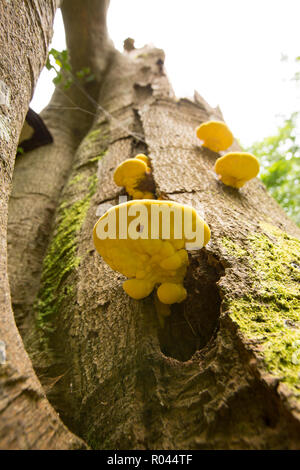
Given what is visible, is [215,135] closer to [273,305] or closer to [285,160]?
[273,305]

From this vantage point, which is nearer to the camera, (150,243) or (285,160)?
(150,243)

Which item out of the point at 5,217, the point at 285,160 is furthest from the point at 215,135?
the point at 285,160

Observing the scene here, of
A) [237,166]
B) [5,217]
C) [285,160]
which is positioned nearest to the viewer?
[5,217]

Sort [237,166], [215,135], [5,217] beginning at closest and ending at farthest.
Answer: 1. [5,217]
2. [237,166]
3. [215,135]

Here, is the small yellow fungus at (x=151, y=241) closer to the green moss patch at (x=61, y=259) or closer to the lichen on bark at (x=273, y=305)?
the lichen on bark at (x=273, y=305)

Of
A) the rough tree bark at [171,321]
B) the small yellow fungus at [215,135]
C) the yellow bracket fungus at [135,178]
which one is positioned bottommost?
the rough tree bark at [171,321]

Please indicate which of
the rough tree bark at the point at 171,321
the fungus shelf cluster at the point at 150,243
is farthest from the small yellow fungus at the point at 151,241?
the rough tree bark at the point at 171,321

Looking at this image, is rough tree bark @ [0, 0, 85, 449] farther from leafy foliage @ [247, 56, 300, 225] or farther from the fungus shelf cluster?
leafy foliage @ [247, 56, 300, 225]
